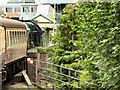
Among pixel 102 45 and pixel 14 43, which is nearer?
pixel 102 45

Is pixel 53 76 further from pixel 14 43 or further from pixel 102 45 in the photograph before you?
pixel 102 45

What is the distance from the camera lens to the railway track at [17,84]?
8870mm

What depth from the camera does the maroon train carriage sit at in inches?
330

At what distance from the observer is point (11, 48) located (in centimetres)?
952

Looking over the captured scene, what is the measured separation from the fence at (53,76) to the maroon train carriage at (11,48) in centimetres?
64

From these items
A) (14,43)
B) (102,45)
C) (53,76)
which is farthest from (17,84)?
(102,45)

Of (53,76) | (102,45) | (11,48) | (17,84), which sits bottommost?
(17,84)

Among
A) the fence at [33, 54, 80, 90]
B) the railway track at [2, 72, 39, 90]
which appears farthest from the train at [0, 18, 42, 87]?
the fence at [33, 54, 80, 90]

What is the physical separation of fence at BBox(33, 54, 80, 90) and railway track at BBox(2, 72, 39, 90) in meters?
0.27

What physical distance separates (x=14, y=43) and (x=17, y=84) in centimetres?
110

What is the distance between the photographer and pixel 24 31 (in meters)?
12.4

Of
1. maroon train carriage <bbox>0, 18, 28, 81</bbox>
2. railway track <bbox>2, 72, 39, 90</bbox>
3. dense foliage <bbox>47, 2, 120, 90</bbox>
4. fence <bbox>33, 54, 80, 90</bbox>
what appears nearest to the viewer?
dense foliage <bbox>47, 2, 120, 90</bbox>

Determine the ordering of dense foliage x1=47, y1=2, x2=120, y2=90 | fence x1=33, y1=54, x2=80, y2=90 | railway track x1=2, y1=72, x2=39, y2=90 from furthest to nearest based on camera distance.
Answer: railway track x1=2, y1=72, x2=39, y2=90 → fence x1=33, y1=54, x2=80, y2=90 → dense foliage x1=47, y1=2, x2=120, y2=90

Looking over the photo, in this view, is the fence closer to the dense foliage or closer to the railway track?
the railway track
